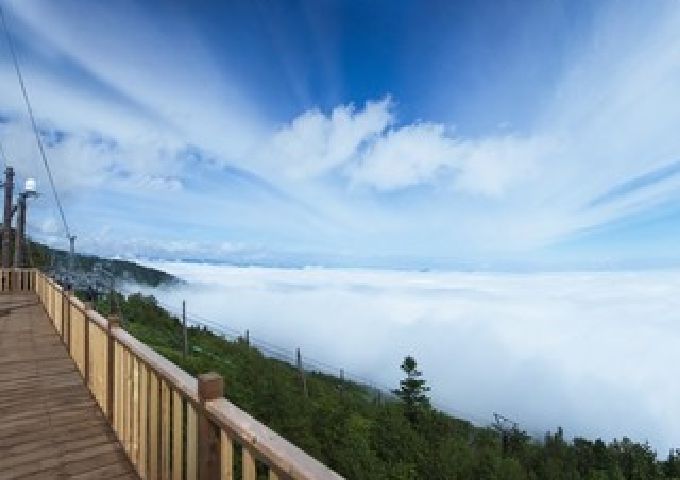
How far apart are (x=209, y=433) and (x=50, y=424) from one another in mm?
4000

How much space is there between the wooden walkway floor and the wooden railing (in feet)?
0.50

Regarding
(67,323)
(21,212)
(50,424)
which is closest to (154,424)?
(50,424)

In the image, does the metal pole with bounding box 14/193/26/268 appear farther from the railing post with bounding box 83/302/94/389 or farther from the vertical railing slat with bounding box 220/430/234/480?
the vertical railing slat with bounding box 220/430/234/480

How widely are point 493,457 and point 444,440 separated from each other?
611 centimetres

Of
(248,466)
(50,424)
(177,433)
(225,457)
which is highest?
(248,466)

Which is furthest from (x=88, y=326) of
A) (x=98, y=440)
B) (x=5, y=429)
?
(x=98, y=440)

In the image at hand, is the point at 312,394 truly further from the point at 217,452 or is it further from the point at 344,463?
the point at 217,452

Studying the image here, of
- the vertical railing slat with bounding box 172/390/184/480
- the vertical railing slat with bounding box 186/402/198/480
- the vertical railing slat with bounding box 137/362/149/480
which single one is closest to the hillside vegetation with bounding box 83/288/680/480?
the vertical railing slat with bounding box 137/362/149/480

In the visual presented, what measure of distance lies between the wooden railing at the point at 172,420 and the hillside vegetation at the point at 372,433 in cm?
1943

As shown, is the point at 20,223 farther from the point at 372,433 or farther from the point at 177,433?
the point at 372,433

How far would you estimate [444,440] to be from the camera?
62062 mm

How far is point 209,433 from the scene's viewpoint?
263 centimetres

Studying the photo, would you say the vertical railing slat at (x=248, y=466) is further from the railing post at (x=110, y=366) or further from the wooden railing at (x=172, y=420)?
the railing post at (x=110, y=366)

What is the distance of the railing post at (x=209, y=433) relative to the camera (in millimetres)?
2613
